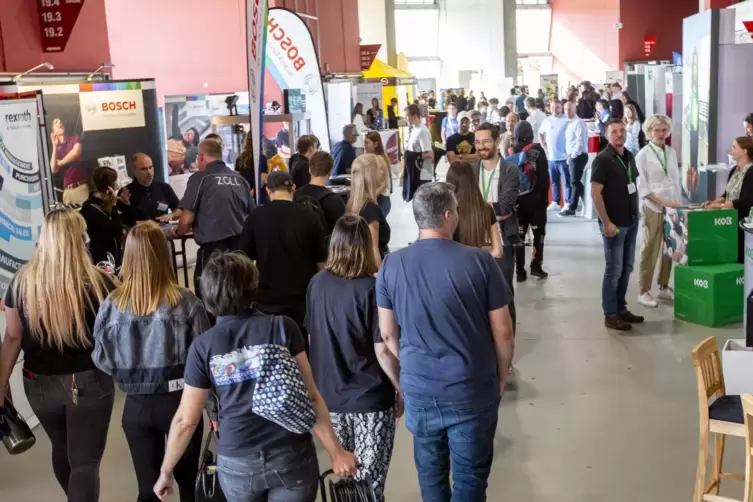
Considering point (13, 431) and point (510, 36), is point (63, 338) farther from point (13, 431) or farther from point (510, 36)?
point (510, 36)

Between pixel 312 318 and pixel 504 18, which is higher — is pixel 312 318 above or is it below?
below

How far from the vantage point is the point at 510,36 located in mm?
27000

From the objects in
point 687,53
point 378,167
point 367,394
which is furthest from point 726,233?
point 687,53

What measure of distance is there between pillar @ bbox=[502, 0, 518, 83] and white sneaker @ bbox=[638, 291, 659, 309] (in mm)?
21277

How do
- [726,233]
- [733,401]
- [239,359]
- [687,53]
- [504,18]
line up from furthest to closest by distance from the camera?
[504,18]
[687,53]
[726,233]
[733,401]
[239,359]

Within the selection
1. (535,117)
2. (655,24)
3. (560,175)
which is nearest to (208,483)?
(560,175)

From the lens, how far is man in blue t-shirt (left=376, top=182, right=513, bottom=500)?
2.72m

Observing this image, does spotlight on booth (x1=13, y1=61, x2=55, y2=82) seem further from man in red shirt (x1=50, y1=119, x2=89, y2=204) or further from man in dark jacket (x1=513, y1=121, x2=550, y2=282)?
man in dark jacket (x1=513, y1=121, x2=550, y2=282)

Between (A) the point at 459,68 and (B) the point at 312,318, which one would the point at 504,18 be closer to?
(A) the point at 459,68

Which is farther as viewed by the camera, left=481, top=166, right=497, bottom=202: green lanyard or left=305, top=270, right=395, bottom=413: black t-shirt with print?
left=481, top=166, right=497, bottom=202: green lanyard

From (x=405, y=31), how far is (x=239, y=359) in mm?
26514

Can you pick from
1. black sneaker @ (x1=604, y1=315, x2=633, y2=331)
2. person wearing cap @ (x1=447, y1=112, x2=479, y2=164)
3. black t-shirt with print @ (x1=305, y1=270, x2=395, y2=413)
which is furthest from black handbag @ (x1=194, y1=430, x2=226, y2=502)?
person wearing cap @ (x1=447, y1=112, x2=479, y2=164)

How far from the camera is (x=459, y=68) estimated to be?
91.5 ft

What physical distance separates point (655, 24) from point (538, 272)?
16941 millimetres
